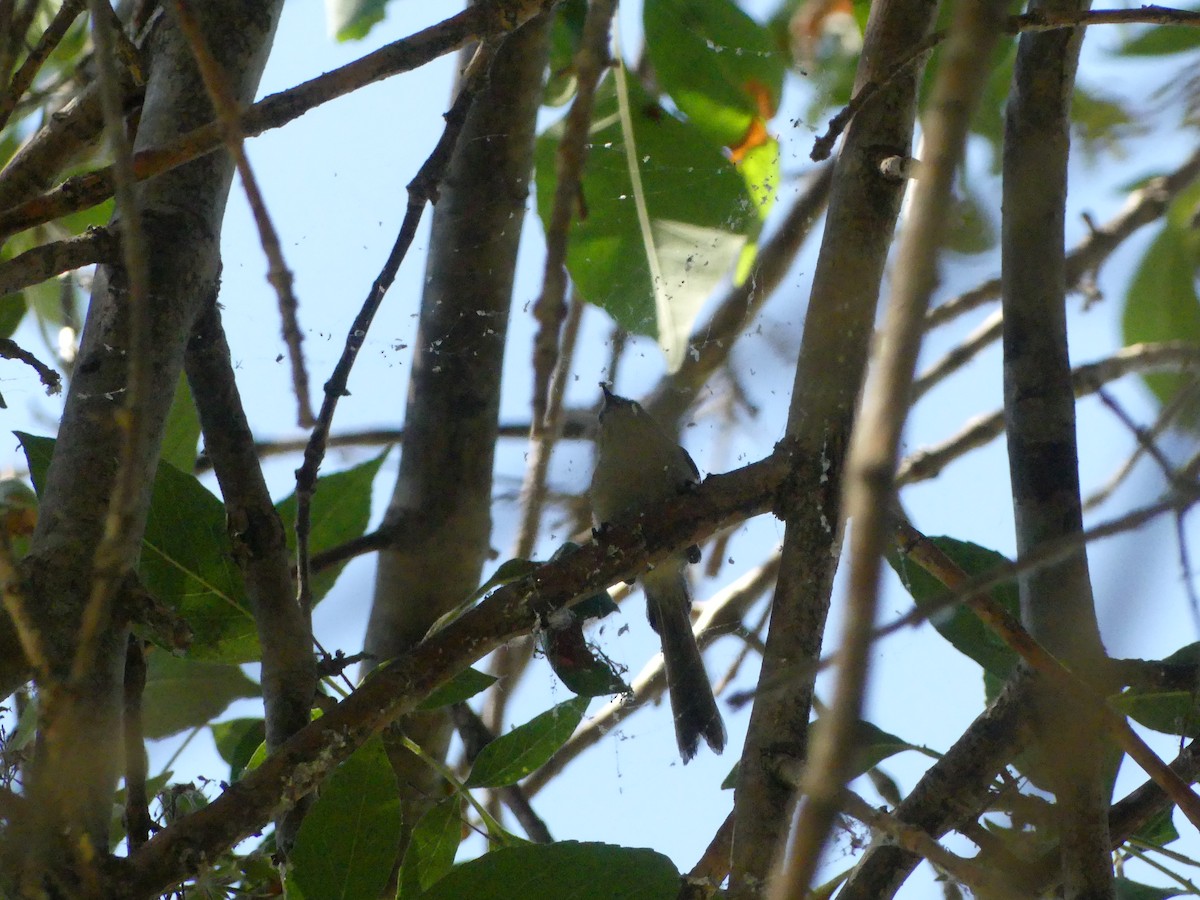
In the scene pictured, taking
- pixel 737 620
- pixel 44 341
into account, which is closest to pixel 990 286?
pixel 737 620

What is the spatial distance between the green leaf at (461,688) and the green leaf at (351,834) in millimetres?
283

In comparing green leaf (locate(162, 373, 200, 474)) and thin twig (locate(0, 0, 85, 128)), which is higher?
thin twig (locate(0, 0, 85, 128))

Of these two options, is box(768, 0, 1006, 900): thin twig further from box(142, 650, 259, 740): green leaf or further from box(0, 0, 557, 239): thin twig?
box(142, 650, 259, 740): green leaf

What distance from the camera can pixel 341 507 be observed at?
230cm

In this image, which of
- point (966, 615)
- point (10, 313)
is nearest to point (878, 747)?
point (966, 615)

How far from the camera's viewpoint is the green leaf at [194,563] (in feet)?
5.64

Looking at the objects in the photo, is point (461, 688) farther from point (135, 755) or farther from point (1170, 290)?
point (1170, 290)

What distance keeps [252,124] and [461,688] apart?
2.77 feet

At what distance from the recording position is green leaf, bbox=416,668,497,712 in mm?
1654

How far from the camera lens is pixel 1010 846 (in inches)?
57.9

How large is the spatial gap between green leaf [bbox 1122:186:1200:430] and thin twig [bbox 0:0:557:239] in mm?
993

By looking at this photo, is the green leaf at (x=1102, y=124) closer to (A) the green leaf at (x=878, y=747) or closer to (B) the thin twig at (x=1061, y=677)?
(B) the thin twig at (x=1061, y=677)

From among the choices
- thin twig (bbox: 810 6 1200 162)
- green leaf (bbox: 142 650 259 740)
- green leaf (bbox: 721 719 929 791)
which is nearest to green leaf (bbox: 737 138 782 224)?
thin twig (bbox: 810 6 1200 162)

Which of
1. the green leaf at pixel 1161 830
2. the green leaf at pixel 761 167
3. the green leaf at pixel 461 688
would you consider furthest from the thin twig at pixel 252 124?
the green leaf at pixel 1161 830
